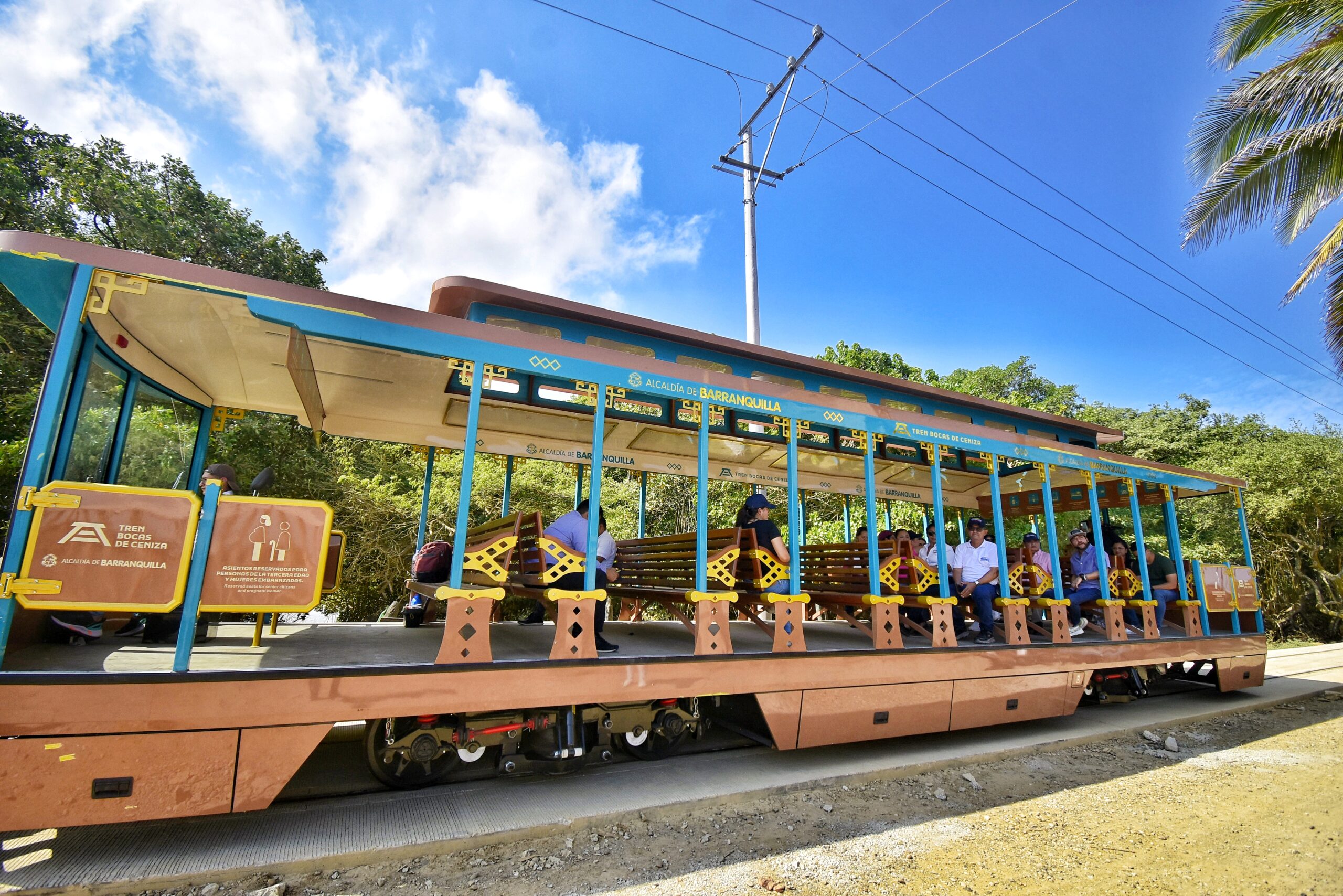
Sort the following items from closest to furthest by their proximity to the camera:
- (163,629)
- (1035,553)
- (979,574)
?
(163,629) → (979,574) → (1035,553)

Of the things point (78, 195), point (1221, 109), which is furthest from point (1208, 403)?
point (78, 195)

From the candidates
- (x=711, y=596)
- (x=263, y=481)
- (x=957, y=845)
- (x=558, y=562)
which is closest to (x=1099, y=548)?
(x=957, y=845)

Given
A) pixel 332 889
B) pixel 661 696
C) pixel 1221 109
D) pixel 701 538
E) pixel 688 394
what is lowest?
pixel 332 889

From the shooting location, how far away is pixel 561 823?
369 centimetres

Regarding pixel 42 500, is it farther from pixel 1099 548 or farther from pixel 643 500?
pixel 1099 548

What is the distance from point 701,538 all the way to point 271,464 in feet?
35.3

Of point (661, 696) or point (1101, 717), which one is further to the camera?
point (1101, 717)

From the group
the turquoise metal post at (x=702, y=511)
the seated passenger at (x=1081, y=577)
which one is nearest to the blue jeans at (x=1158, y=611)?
the seated passenger at (x=1081, y=577)

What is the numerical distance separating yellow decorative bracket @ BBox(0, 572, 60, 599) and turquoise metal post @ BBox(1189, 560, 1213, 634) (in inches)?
439

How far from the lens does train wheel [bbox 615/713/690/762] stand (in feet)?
15.3

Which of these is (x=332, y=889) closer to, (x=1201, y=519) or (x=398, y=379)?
(x=398, y=379)

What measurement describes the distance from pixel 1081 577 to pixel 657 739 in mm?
5673

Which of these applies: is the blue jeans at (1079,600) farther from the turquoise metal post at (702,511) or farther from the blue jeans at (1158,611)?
the turquoise metal post at (702,511)

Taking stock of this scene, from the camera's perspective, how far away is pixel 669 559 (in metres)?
5.79
